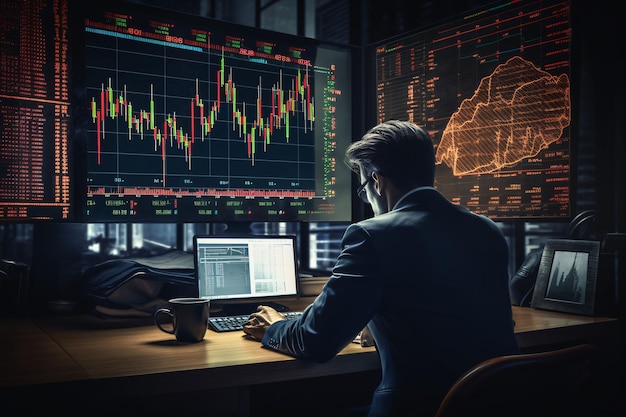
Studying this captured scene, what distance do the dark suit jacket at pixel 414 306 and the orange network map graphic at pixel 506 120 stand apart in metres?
0.73

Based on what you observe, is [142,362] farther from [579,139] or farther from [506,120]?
[579,139]

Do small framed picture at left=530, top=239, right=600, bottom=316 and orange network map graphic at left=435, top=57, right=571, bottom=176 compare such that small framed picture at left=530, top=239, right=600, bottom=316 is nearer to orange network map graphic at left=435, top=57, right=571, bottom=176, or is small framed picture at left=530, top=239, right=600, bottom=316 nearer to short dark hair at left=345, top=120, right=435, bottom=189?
orange network map graphic at left=435, top=57, right=571, bottom=176

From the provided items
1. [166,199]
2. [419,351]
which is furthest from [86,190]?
[419,351]

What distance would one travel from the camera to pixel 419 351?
1149 millimetres

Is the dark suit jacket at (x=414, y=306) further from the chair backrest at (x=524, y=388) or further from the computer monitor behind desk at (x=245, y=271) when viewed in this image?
the computer monitor behind desk at (x=245, y=271)

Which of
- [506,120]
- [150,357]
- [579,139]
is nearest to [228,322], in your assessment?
[150,357]

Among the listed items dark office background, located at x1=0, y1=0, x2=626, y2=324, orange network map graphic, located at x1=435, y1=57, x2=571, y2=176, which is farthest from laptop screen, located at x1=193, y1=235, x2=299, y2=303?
orange network map graphic, located at x1=435, y1=57, x2=571, y2=176

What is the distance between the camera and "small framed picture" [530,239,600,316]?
1804 mm

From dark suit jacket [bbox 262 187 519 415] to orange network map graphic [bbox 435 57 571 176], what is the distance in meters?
0.73

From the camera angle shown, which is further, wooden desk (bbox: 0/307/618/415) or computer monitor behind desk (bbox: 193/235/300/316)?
computer monitor behind desk (bbox: 193/235/300/316)

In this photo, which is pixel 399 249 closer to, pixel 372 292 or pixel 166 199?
pixel 372 292

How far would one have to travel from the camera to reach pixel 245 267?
181 centimetres

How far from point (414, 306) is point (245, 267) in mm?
777

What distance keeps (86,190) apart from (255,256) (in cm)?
53
